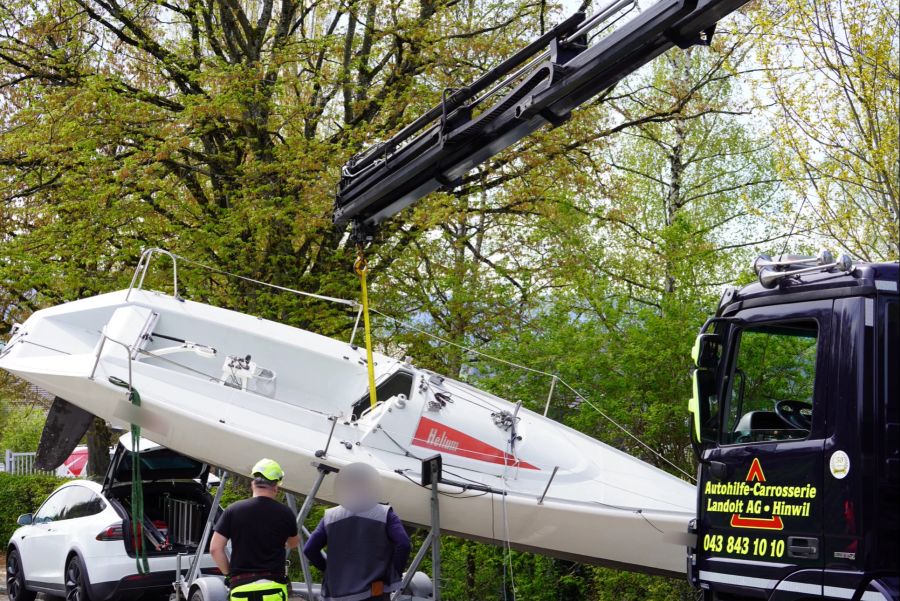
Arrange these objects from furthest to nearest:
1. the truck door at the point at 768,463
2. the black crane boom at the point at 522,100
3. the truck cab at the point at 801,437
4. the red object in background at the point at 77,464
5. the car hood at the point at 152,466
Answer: the red object in background at the point at 77,464
the car hood at the point at 152,466
the black crane boom at the point at 522,100
the truck door at the point at 768,463
the truck cab at the point at 801,437

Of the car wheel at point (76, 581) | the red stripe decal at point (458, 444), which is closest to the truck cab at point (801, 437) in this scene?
the red stripe decal at point (458, 444)

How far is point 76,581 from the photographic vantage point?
1073cm

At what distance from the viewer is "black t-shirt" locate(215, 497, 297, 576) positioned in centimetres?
670

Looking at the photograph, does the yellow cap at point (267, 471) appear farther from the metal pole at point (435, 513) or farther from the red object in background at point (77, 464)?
the red object in background at point (77, 464)

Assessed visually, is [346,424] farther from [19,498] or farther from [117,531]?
[19,498]

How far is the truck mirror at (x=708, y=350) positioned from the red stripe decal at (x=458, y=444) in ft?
10.9

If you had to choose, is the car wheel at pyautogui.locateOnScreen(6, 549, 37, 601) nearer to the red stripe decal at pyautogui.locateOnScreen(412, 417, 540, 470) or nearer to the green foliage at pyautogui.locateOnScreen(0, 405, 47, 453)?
the red stripe decal at pyautogui.locateOnScreen(412, 417, 540, 470)

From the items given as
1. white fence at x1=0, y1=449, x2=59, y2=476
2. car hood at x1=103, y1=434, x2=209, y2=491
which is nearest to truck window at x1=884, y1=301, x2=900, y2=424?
car hood at x1=103, y1=434, x2=209, y2=491

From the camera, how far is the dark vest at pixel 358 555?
6.64m

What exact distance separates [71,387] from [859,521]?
268 inches

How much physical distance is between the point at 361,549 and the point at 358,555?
4 cm

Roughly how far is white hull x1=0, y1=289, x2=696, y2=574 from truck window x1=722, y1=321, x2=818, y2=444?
140cm

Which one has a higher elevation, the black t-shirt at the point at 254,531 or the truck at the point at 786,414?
the truck at the point at 786,414

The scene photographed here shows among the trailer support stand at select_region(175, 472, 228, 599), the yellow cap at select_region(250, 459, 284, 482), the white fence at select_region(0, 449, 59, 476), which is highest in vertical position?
the white fence at select_region(0, 449, 59, 476)
